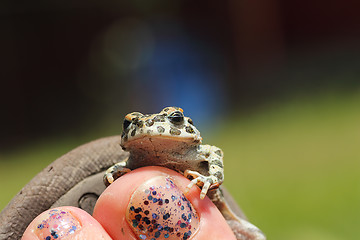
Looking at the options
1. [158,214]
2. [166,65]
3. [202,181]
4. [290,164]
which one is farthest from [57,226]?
[166,65]

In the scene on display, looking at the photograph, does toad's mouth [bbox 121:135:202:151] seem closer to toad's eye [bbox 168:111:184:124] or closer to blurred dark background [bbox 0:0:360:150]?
toad's eye [bbox 168:111:184:124]

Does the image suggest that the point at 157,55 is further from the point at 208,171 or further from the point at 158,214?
the point at 158,214

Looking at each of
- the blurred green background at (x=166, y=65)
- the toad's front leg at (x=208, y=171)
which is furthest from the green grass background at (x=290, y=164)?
the toad's front leg at (x=208, y=171)

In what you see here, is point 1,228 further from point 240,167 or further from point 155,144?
point 240,167

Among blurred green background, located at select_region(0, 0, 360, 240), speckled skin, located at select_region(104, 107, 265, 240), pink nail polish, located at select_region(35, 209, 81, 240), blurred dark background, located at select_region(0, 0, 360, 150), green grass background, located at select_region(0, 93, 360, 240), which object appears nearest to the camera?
pink nail polish, located at select_region(35, 209, 81, 240)

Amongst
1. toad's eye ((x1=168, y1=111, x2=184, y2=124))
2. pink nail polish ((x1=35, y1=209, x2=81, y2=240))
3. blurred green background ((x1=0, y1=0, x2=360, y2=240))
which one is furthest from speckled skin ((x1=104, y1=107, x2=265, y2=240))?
blurred green background ((x1=0, y1=0, x2=360, y2=240))

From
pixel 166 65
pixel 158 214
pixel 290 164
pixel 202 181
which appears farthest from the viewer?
pixel 166 65

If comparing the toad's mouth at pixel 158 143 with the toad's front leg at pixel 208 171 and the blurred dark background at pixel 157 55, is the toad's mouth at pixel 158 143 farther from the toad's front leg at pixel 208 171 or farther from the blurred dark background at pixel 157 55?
the blurred dark background at pixel 157 55
